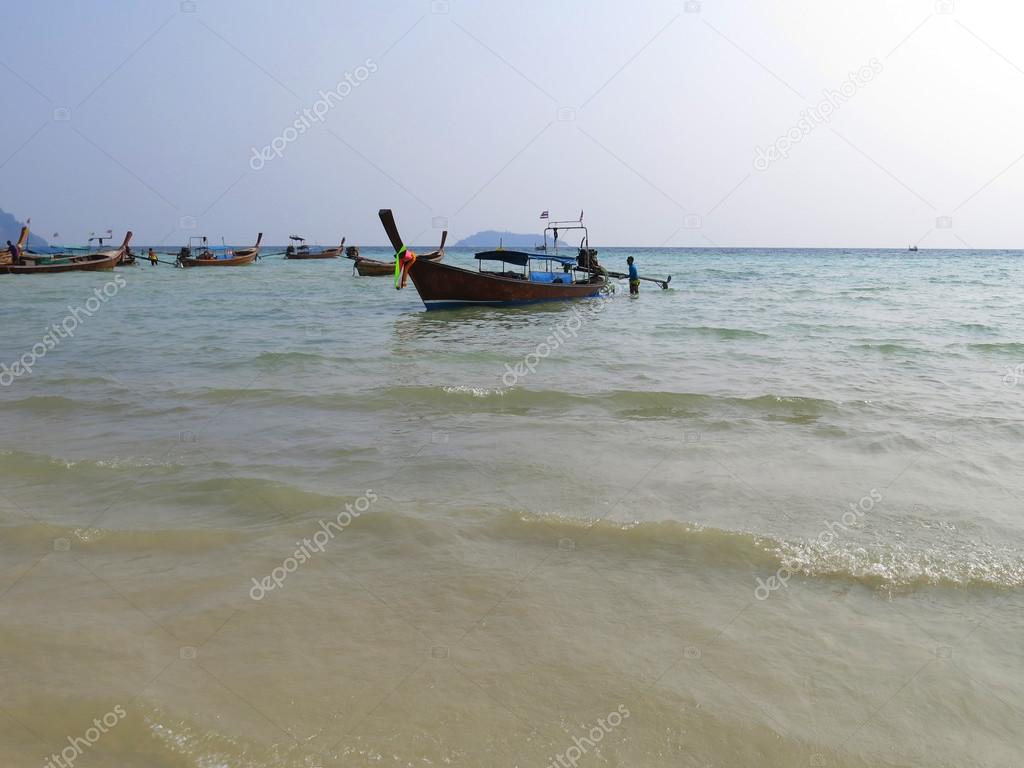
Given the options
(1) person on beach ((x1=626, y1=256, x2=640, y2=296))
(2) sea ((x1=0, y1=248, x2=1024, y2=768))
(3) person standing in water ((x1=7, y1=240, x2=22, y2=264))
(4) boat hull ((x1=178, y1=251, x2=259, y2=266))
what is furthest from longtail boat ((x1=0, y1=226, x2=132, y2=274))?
(2) sea ((x1=0, y1=248, x2=1024, y2=768))

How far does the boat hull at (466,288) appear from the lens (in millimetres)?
21453

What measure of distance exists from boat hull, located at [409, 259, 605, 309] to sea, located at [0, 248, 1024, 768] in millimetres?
11478

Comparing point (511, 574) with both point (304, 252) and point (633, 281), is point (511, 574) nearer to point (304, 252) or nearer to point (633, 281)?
point (633, 281)

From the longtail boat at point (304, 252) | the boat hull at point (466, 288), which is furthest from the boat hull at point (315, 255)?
the boat hull at point (466, 288)

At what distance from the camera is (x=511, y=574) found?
432 centimetres

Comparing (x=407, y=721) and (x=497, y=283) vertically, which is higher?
(x=497, y=283)

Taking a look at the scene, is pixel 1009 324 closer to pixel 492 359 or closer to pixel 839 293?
pixel 839 293

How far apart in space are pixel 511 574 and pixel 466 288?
18111 millimetres

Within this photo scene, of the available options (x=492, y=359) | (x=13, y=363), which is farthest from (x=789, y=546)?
(x=13, y=363)

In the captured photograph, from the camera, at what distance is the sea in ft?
9.60

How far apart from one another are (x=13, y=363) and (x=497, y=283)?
13.5 m

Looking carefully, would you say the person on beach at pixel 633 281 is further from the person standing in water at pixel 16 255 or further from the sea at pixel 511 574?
the person standing in water at pixel 16 255

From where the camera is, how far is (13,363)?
40.2 ft

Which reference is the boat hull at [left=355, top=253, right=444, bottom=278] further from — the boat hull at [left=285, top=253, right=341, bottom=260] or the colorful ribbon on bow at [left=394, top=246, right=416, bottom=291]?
the boat hull at [left=285, top=253, right=341, bottom=260]
